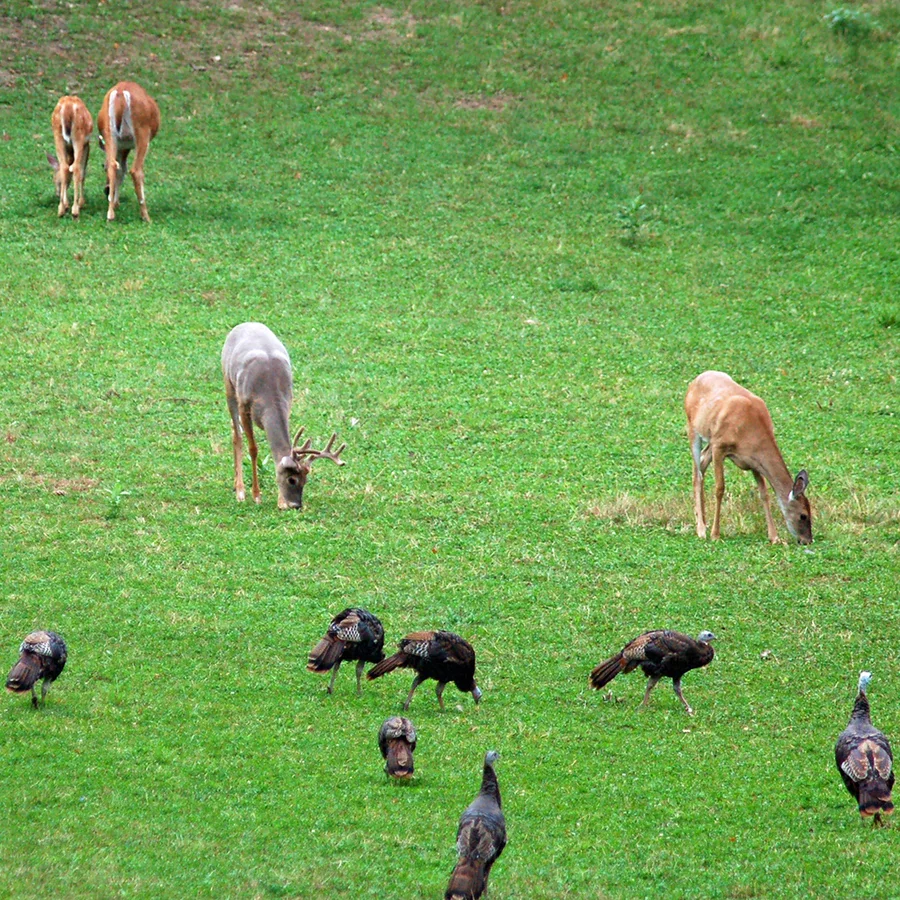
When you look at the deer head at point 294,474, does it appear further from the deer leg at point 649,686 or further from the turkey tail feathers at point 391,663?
the deer leg at point 649,686

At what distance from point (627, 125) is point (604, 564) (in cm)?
1712

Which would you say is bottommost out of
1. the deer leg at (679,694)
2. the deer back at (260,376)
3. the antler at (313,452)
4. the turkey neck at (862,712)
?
the deer leg at (679,694)

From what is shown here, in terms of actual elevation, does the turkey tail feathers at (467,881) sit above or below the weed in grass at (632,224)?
below

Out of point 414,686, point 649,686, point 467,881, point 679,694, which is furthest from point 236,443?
point 467,881

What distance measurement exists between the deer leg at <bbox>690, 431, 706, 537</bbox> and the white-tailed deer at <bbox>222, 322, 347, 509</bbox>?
3779mm

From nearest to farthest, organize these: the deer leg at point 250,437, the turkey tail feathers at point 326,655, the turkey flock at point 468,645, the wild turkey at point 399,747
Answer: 1. the turkey flock at point 468,645
2. the wild turkey at point 399,747
3. the turkey tail feathers at point 326,655
4. the deer leg at point 250,437

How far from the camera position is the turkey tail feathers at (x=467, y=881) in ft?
21.5

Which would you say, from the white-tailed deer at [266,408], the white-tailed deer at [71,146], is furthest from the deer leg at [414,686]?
the white-tailed deer at [71,146]

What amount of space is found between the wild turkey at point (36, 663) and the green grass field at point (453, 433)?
324 mm

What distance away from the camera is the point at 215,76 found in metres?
28.9

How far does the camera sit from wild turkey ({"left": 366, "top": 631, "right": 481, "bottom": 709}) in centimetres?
946

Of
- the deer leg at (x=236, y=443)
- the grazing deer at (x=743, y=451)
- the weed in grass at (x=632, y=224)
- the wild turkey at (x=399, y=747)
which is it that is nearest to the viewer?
the wild turkey at (x=399, y=747)

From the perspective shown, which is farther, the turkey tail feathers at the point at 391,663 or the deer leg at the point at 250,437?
the deer leg at the point at 250,437

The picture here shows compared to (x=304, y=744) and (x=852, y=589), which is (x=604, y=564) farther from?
(x=304, y=744)
